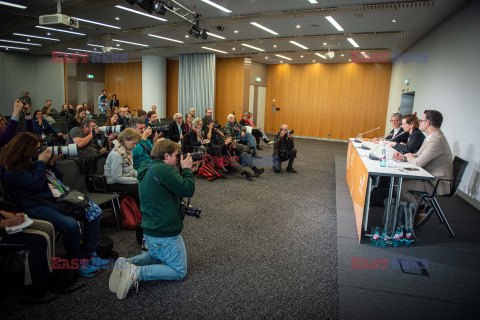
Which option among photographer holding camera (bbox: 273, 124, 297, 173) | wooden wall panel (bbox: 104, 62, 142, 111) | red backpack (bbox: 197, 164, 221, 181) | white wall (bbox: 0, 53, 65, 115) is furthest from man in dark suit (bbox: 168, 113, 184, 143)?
white wall (bbox: 0, 53, 65, 115)

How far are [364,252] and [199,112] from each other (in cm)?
1209

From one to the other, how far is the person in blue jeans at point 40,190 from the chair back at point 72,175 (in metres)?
0.51

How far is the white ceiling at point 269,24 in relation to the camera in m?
6.27

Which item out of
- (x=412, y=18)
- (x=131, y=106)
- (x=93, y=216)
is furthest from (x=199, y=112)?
(x=93, y=216)

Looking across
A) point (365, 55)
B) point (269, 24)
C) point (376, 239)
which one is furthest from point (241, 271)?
point (365, 55)

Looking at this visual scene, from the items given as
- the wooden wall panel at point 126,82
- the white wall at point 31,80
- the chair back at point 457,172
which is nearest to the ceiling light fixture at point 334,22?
the chair back at point 457,172

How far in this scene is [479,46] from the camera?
496 cm

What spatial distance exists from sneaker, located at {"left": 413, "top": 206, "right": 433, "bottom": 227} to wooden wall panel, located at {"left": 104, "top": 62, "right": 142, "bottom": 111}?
16.6 m

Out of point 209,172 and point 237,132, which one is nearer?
point 209,172

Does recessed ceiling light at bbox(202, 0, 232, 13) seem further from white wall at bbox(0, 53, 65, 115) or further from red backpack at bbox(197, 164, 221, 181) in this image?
white wall at bbox(0, 53, 65, 115)

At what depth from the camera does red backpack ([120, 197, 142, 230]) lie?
367cm

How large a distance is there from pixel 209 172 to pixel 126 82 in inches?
549

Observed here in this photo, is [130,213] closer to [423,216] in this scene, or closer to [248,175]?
[248,175]

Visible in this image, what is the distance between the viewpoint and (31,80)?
53.4ft
